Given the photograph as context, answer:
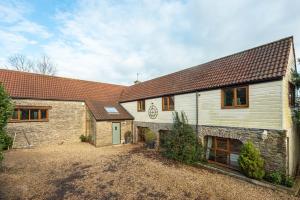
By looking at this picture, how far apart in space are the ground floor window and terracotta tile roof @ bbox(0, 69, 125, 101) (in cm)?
1354

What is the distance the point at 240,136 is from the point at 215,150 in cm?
190

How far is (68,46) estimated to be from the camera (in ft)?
43.9

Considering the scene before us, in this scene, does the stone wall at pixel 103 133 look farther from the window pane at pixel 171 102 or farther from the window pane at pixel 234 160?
the window pane at pixel 234 160

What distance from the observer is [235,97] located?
8508mm

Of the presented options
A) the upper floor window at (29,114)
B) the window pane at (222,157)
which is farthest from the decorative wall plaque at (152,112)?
the upper floor window at (29,114)

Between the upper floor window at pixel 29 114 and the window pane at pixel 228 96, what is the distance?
15.5 meters

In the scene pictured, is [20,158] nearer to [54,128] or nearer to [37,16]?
[54,128]

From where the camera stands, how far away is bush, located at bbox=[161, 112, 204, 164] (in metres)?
9.54

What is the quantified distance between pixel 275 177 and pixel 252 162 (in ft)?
3.39

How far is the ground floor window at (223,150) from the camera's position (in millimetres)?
8627

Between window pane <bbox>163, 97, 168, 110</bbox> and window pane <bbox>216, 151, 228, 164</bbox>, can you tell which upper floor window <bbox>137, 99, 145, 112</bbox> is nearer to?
window pane <bbox>163, 97, 168, 110</bbox>

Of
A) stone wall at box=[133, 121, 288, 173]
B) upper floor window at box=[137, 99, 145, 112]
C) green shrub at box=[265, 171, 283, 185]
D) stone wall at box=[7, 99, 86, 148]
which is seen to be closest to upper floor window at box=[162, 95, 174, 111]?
upper floor window at box=[137, 99, 145, 112]

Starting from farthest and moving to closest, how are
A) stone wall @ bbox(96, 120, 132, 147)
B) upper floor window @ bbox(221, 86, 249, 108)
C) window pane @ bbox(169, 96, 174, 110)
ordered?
1. stone wall @ bbox(96, 120, 132, 147)
2. window pane @ bbox(169, 96, 174, 110)
3. upper floor window @ bbox(221, 86, 249, 108)

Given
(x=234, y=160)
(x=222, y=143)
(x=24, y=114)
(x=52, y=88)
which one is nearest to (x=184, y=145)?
(x=222, y=143)
